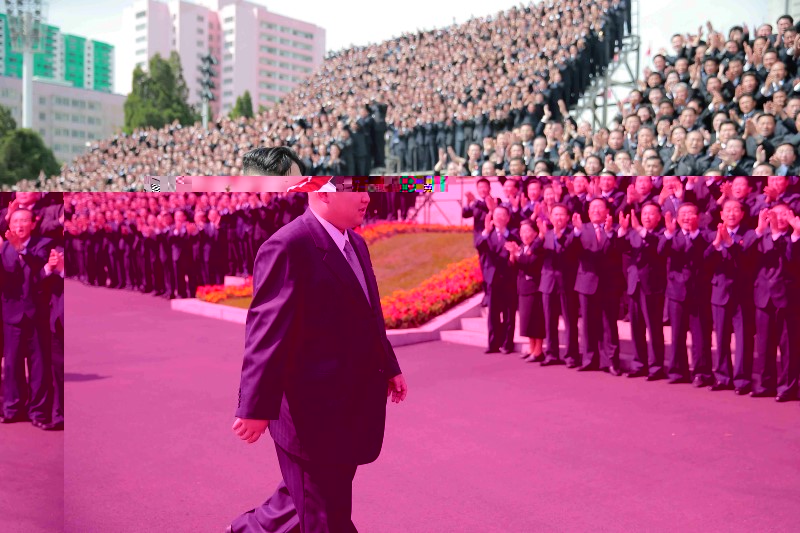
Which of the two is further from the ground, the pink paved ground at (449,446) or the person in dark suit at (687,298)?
the person in dark suit at (687,298)

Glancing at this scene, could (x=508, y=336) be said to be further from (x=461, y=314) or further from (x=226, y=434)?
(x=226, y=434)

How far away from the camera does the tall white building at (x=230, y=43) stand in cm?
538

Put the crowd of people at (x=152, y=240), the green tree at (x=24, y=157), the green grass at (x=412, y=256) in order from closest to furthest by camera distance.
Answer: the green grass at (x=412, y=256), the crowd of people at (x=152, y=240), the green tree at (x=24, y=157)

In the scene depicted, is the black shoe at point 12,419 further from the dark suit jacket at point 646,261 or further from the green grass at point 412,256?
the dark suit jacket at point 646,261

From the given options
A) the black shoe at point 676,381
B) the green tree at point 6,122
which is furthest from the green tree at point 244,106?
the black shoe at point 676,381

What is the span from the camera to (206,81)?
21.2 feet

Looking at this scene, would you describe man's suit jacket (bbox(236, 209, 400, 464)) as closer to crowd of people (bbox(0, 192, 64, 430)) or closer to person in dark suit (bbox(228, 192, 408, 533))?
person in dark suit (bbox(228, 192, 408, 533))

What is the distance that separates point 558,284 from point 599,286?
18 centimetres

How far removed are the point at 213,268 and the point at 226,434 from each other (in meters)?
0.65

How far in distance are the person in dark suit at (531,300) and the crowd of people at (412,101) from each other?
3.30 meters

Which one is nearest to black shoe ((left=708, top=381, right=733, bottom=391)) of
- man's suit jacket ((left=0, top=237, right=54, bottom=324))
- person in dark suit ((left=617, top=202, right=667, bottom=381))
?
person in dark suit ((left=617, top=202, right=667, bottom=381))

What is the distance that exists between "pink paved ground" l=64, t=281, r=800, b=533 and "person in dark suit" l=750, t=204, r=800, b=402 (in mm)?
114

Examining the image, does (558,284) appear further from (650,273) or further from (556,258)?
(650,273)

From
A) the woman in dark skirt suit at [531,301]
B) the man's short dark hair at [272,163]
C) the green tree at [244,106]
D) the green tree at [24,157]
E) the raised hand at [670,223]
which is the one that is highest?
the green tree at [244,106]
